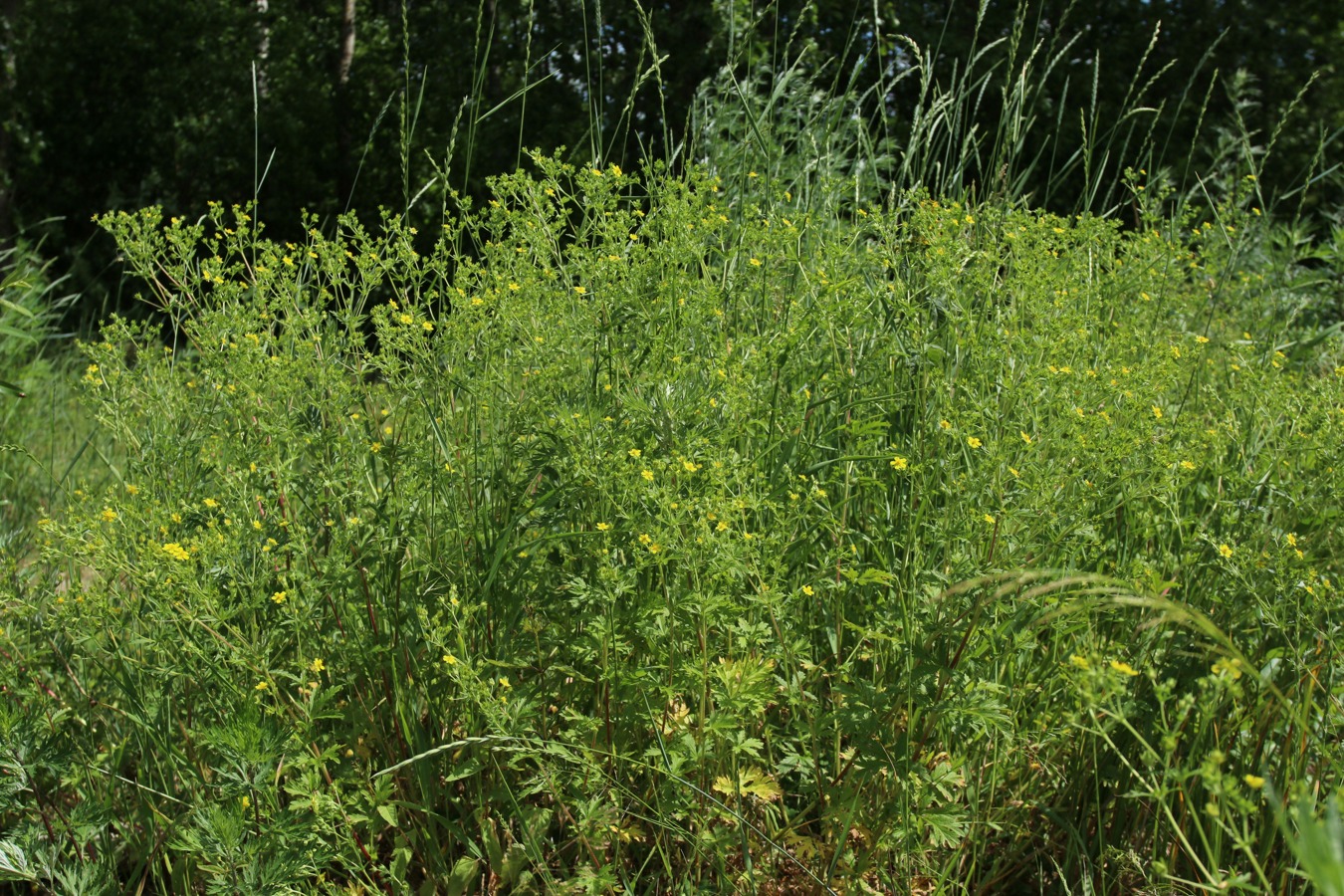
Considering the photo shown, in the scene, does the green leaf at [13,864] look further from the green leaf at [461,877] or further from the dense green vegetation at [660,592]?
the green leaf at [461,877]

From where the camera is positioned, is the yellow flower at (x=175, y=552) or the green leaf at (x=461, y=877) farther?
the green leaf at (x=461, y=877)

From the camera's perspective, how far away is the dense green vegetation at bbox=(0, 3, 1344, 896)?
1.79 metres

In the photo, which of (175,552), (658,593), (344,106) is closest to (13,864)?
(175,552)

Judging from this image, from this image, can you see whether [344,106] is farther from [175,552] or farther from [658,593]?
[658,593]

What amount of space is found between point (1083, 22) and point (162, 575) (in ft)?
38.7

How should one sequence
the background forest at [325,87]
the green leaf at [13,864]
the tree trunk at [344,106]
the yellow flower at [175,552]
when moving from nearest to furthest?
1. the yellow flower at [175,552]
2. the green leaf at [13,864]
3. the background forest at [325,87]
4. the tree trunk at [344,106]

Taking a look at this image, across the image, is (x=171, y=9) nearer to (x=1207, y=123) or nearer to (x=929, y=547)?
(x=1207, y=123)

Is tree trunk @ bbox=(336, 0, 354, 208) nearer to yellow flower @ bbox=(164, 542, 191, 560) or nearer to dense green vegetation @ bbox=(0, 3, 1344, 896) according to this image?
dense green vegetation @ bbox=(0, 3, 1344, 896)

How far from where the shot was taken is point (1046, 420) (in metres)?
2.02

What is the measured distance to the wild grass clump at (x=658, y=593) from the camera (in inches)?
70.3

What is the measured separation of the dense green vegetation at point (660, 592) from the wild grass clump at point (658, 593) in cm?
1

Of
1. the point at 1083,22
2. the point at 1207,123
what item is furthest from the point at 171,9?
the point at 1207,123

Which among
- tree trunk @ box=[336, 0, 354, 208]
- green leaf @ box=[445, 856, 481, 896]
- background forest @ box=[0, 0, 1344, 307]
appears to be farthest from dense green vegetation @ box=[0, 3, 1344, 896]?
tree trunk @ box=[336, 0, 354, 208]

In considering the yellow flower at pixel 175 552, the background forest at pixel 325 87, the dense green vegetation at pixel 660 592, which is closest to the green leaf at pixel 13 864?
the dense green vegetation at pixel 660 592
